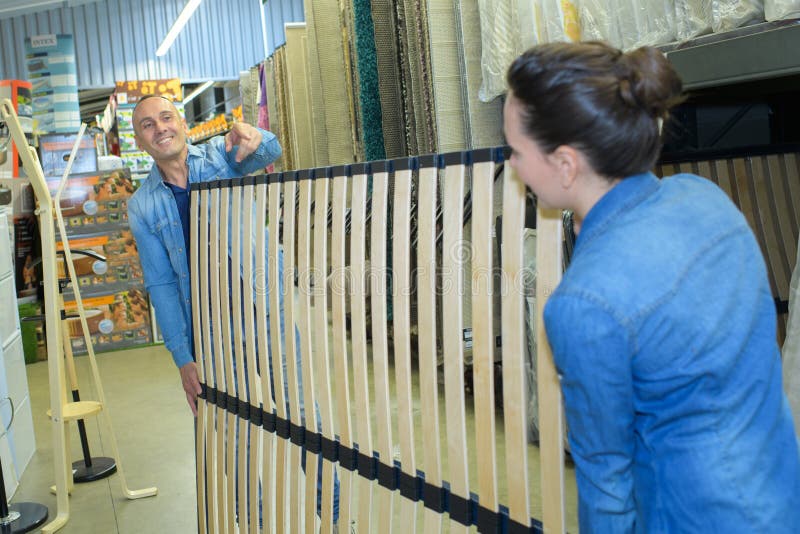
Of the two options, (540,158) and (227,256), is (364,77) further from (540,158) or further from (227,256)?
(540,158)

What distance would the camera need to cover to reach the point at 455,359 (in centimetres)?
153

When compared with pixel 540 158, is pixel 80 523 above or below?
below

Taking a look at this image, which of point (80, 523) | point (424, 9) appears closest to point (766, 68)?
point (424, 9)

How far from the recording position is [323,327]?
→ 195 cm

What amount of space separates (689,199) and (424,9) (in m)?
2.87

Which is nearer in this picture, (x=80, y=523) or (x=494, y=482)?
(x=494, y=482)

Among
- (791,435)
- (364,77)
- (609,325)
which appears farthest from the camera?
(364,77)

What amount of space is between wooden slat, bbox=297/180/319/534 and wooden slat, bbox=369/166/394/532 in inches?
10.4

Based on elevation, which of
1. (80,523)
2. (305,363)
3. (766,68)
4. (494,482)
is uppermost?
(766,68)

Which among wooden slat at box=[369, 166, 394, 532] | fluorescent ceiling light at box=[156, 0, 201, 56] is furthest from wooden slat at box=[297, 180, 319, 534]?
fluorescent ceiling light at box=[156, 0, 201, 56]

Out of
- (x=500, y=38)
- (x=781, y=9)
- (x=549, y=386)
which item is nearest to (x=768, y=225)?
(x=500, y=38)

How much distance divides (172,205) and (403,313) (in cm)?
141

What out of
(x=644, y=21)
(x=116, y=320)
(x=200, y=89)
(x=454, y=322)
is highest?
(x=200, y=89)

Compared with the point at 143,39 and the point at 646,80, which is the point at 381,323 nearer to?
the point at 646,80
